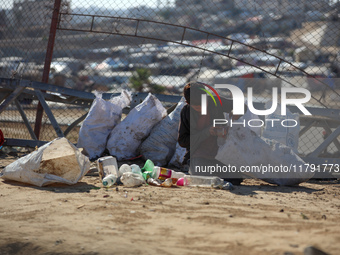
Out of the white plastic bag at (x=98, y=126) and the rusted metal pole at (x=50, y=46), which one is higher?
the rusted metal pole at (x=50, y=46)

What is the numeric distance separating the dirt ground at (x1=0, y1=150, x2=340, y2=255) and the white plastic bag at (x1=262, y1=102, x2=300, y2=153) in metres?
0.73

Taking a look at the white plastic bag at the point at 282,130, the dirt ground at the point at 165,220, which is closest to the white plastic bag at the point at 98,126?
the dirt ground at the point at 165,220

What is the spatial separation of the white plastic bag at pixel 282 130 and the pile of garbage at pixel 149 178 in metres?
0.96

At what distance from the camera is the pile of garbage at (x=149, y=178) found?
397 cm

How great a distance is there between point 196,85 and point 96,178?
1.39m

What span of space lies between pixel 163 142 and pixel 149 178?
914 millimetres

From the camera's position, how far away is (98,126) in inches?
206

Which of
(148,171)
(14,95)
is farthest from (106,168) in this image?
(14,95)

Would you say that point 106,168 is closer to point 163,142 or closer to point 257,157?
point 163,142

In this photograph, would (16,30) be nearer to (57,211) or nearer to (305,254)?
(57,211)

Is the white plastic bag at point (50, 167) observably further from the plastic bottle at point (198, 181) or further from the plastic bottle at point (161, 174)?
the plastic bottle at point (198, 181)

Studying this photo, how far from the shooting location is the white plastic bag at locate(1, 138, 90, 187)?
3.91 meters

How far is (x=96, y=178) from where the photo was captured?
14.5 feet

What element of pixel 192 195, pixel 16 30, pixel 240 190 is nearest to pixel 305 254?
pixel 192 195
